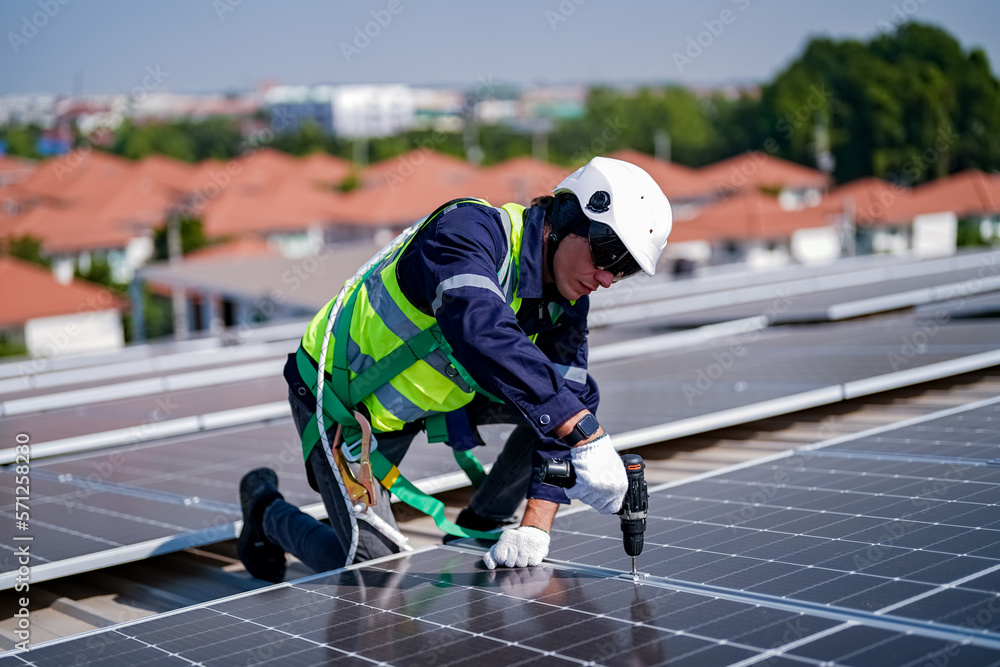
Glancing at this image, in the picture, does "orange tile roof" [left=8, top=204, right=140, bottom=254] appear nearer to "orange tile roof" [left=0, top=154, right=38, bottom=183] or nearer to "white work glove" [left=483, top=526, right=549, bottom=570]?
"orange tile roof" [left=0, top=154, right=38, bottom=183]

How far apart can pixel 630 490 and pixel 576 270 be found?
81 cm

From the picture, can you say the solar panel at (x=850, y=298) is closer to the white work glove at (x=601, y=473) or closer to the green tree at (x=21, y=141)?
the white work glove at (x=601, y=473)

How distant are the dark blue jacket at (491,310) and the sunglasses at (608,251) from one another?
21cm

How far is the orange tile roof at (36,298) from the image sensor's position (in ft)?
144

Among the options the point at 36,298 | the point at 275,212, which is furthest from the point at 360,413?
the point at 275,212

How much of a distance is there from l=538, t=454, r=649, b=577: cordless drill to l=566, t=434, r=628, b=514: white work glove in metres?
0.02

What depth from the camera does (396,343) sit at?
4055mm

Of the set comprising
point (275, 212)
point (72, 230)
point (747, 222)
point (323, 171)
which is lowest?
point (747, 222)

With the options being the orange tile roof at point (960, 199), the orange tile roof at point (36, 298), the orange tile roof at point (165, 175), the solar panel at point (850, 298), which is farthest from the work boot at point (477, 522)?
the orange tile roof at point (165, 175)

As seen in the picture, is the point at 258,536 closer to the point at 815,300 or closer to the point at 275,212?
the point at 815,300

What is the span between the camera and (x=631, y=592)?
3260 mm

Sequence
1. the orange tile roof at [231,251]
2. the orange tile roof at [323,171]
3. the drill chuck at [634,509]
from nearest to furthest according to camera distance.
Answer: the drill chuck at [634,509]
the orange tile roof at [231,251]
the orange tile roof at [323,171]

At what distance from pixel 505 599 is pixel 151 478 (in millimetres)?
3167

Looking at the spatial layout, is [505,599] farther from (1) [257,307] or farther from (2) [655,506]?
(1) [257,307]
